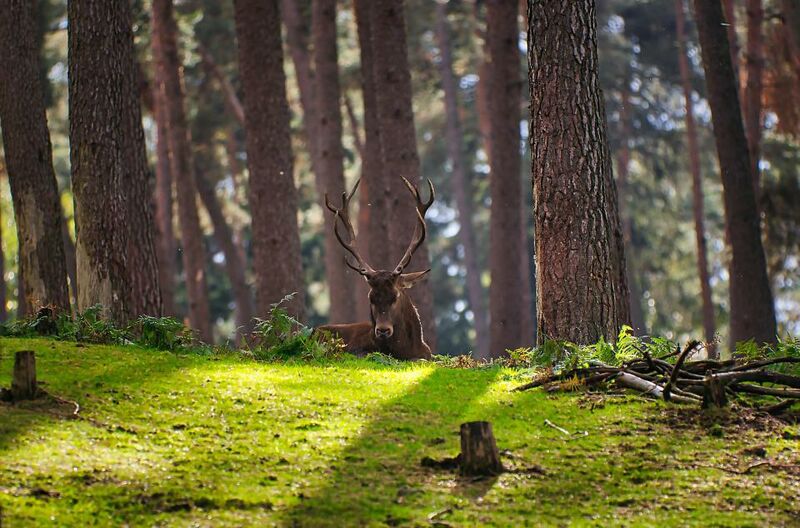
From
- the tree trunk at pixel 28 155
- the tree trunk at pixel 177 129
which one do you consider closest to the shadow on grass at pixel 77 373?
the tree trunk at pixel 28 155

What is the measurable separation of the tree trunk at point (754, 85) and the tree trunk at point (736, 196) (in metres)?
4.78

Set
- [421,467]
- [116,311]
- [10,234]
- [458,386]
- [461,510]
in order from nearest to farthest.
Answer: [461,510]
[421,467]
[458,386]
[116,311]
[10,234]

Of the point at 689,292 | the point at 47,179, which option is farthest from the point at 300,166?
the point at 47,179

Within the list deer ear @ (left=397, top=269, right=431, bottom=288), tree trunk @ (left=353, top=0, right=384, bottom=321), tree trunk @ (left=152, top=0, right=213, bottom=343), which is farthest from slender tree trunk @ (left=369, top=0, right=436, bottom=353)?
tree trunk @ (left=152, top=0, right=213, bottom=343)

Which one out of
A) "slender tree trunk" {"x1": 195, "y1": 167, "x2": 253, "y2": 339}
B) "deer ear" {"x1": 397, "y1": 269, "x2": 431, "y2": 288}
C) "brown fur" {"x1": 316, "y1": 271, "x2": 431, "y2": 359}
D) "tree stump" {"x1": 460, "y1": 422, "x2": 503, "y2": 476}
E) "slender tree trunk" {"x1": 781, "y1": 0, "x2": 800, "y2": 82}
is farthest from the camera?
"slender tree trunk" {"x1": 195, "y1": 167, "x2": 253, "y2": 339}

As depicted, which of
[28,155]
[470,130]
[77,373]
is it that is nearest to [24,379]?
[77,373]

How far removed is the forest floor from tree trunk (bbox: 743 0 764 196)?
1620 cm

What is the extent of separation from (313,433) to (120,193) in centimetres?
590

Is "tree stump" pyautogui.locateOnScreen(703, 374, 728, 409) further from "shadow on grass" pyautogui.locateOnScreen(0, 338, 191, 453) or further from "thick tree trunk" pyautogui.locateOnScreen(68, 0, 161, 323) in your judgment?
"thick tree trunk" pyautogui.locateOnScreen(68, 0, 161, 323)

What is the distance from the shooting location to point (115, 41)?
1254 cm

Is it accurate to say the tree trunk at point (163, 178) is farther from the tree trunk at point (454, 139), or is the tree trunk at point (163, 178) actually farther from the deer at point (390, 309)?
the deer at point (390, 309)

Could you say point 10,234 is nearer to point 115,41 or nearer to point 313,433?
point 115,41

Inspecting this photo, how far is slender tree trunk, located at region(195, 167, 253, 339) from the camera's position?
34406 millimetres

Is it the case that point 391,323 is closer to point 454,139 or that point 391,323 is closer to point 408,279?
point 408,279
